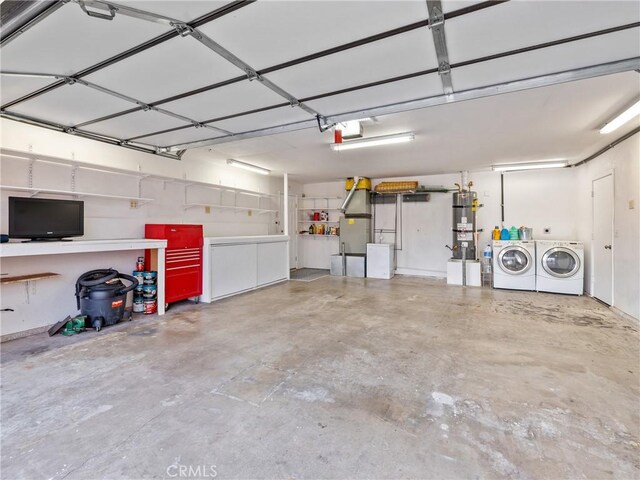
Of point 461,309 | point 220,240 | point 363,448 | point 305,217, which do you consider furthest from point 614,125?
point 305,217

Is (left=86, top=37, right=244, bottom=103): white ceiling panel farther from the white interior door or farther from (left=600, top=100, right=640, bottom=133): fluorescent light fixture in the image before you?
the white interior door

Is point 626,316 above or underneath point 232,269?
underneath

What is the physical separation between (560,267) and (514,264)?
0.73 meters

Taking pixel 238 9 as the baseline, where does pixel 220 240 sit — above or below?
below

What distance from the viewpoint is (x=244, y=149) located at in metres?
4.99

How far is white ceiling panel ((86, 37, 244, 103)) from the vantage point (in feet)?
6.72

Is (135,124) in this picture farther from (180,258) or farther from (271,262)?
(271,262)

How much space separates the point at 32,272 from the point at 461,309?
18.8 feet

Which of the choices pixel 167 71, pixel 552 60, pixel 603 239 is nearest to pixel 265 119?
pixel 167 71

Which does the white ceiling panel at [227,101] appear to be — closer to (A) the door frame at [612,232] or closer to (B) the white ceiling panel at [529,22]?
(B) the white ceiling panel at [529,22]

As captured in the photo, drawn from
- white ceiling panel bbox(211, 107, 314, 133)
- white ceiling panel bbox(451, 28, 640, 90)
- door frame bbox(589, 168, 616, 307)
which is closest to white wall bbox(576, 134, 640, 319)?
door frame bbox(589, 168, 616, 307)

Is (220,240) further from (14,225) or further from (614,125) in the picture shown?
(614,125)

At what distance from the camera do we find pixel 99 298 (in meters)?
3.61

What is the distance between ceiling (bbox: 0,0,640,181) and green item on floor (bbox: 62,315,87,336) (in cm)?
237
